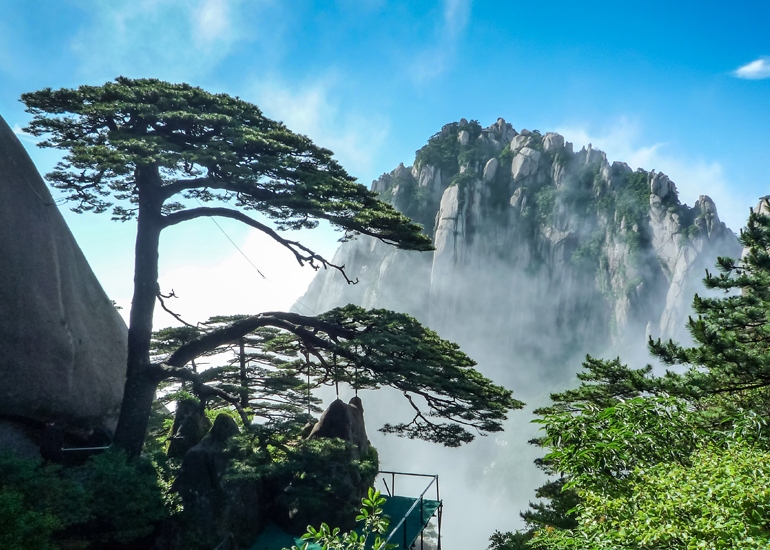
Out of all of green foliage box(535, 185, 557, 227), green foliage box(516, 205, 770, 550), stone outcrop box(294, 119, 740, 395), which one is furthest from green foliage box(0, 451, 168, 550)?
green foliage box(535, 185, 557, 227)

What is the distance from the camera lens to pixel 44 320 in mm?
10133

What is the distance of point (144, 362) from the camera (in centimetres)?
1166

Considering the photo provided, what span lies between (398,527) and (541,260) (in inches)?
2977

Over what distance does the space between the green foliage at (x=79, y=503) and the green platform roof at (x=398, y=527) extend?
8.10ft

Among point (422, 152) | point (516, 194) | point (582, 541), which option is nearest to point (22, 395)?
point (582, 541)

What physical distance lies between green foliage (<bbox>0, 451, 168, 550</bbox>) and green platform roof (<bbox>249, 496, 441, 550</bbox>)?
247 centimetres

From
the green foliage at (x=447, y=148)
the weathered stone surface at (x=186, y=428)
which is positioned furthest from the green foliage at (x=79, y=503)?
the green foliage at (x=447, y=148)

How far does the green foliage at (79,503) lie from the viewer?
6.73 metres

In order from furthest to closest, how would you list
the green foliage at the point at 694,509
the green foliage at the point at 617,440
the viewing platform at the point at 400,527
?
1. the viewing platform at the point at 400,527
2. the green foliage at the point at 617,440
3. the green foliage at the point at 694,509

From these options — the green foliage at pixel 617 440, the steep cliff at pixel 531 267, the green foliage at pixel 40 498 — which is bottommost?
the green foliage at pixel 40 498

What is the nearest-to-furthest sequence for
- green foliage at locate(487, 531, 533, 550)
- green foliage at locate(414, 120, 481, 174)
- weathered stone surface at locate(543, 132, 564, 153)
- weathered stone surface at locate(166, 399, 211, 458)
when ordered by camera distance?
1. green foliage at locate(487, 531, 533, 550)
2. weathered stone surface at locate(166, 399, 211, 458)
3. weathered stone surface at locate(543, 132, 564, 153)
4. green foliage at locate(414, 120, 481, 174)

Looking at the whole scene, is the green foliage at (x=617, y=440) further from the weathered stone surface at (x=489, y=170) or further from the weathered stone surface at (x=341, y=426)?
the weathered stone surface at (x=489, y=170)

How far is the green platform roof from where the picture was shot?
10.5 meters

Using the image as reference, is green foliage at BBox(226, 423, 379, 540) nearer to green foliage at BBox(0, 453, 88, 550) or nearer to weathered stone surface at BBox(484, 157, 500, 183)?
green foliage at BBox(0, 453, 88, 550)
